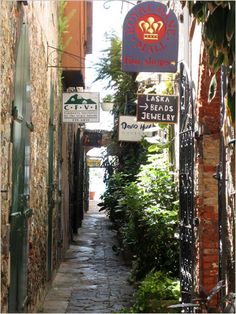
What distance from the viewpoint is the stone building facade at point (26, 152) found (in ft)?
15.7

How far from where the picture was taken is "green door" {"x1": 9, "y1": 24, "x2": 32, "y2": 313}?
5.30 meters

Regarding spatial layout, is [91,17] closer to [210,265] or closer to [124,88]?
[124,88]

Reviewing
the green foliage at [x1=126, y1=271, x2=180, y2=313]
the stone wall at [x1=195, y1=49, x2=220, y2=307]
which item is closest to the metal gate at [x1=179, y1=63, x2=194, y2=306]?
the stone wall at [x1=195, y1=49, x2=220, y2=307]

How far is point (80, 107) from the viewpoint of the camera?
1195cm

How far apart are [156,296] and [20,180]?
2.85 metres

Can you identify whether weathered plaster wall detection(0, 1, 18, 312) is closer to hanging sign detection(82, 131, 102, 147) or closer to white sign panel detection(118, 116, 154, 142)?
white sign panel detection(118, 116, 154, 142)

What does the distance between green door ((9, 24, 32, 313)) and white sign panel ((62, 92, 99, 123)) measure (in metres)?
5.21

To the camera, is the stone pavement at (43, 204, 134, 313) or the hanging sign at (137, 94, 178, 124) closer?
the stone pavement at (43, 204, 134, 313)

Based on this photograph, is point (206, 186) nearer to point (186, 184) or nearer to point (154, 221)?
point (186, 184)

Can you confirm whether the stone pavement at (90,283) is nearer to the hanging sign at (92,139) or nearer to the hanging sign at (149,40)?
the hanging sign at (149,40)

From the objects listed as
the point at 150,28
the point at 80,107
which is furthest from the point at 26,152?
the point at 80,107

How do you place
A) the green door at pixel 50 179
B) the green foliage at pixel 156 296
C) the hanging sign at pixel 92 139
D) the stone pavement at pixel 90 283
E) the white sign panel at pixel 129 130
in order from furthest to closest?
1. the hanging sign at pixel 92 139
2. the white sign panel at pixel 129 130
3. the green door at pixel 50 179
4. the stone pavement at pixel 90 283
5. the green foliage at pixel 156 296

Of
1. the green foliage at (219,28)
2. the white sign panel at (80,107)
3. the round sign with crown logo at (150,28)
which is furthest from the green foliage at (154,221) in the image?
the green foliage at (219,28)

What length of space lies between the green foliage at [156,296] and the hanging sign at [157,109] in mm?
2445
